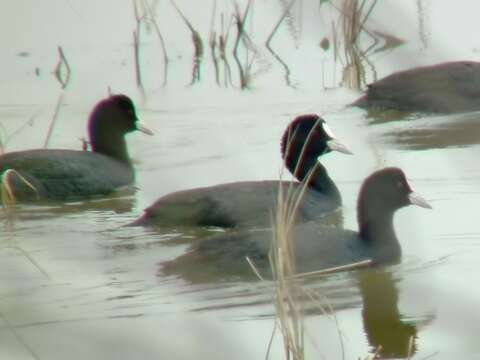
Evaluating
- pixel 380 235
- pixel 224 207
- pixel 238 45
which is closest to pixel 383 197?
pixel 380 235

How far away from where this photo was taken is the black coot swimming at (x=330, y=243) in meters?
6.01

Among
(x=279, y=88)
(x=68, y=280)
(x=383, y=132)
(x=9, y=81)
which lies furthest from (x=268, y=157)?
(x=68, y=280)

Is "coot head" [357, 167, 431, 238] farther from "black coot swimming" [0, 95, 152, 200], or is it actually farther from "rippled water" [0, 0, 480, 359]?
"black coot swimming" [0, 95, 152, 200]

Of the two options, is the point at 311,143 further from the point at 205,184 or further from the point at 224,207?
the point at 224,207

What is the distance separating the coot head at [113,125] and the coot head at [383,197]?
9.78ft

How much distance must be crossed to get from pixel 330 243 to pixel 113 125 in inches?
138

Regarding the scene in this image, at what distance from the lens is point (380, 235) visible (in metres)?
6.55

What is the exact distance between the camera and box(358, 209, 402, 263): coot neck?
644cm

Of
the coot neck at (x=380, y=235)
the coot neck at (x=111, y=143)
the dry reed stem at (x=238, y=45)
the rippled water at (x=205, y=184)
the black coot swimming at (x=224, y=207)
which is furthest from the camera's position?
the dry reed stem at (x=238, y=45)

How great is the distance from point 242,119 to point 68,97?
66.3 inches

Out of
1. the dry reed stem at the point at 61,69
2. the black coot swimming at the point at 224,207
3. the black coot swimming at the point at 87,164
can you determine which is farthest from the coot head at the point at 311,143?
the dry reed stem at the point at 61,69

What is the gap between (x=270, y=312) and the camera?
16.7ft

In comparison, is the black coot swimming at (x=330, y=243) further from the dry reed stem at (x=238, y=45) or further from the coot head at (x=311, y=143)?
the dry reed stem at (x=238, y=45)

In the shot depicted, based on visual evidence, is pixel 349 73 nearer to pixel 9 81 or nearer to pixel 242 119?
pixel 242 119
